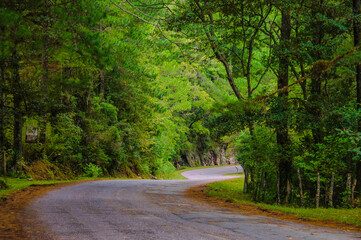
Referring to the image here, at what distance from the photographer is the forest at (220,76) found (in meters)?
6.07

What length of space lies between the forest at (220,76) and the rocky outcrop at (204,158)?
76.2 feet

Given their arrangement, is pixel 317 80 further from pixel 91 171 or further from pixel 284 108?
pixel 91 171

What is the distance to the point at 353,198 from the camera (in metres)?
11.3

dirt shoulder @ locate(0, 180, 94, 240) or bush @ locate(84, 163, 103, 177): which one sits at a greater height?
dirt shoulder @ locate(0, 180, 94, 240)

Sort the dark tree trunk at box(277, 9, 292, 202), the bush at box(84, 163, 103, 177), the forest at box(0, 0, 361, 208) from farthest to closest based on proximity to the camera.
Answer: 1. the bush at box(84, 163, 103, 177)
2. the dark tree trunk at box(277, 9, 292, 202)
3. the forest at box(0, 0, 361, 208)

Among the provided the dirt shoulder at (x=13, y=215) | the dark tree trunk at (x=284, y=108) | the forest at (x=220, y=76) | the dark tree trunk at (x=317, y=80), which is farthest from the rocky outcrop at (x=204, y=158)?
the dirt shoulder at (x=13, y=215)

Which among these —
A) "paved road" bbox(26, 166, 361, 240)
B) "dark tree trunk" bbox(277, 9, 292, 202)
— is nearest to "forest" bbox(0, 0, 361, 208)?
"dark tree trunk" bbox(277, 9, 292, 202)

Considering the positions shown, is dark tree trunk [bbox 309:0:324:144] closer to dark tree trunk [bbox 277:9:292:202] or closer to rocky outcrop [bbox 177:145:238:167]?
dark tree trunk [bbox 277:9:292:202]

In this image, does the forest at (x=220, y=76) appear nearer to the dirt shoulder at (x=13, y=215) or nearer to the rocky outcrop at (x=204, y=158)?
the dirt shoulder at (x=13, y=215)

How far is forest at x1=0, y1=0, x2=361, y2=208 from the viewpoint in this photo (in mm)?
6066

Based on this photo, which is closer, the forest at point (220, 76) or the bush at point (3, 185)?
the forest at point (220, 76)

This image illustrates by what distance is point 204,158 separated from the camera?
174ft

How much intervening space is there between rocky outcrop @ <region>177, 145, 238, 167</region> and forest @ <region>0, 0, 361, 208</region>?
2322 cm

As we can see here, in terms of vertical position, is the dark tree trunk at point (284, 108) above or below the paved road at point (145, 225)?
above
